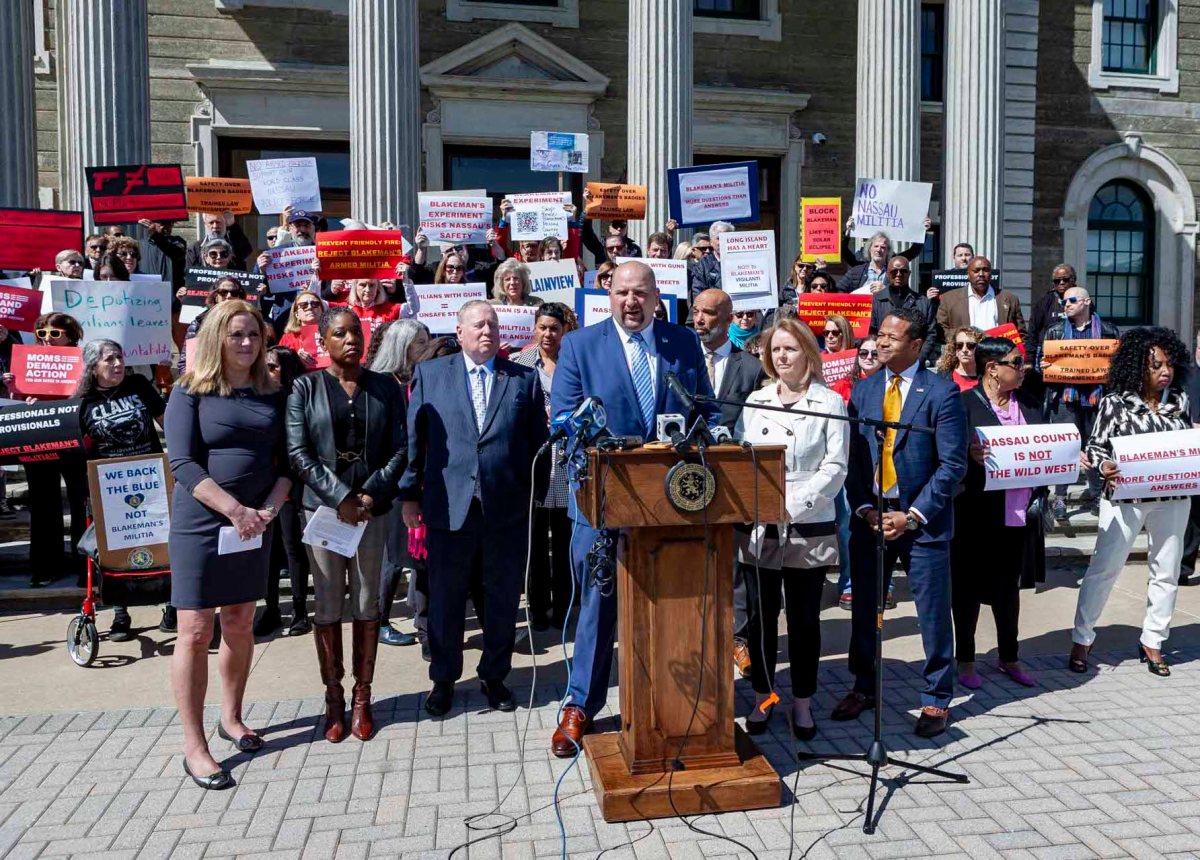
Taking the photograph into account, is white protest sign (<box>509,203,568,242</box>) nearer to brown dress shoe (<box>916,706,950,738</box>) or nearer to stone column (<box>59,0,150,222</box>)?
stone column (<box>59,0,150,222</box>)

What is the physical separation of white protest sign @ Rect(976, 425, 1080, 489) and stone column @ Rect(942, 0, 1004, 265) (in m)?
9.23

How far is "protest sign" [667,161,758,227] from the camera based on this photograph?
1100 cm

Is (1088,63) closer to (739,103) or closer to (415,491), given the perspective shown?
(739,103)

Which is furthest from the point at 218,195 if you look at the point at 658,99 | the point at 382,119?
the point at 658,99

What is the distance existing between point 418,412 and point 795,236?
13686 millimetres

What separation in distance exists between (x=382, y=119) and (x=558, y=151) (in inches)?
109

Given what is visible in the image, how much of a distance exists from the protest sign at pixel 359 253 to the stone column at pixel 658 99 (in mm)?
5193

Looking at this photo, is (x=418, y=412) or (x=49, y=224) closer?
(x=418, y=412)

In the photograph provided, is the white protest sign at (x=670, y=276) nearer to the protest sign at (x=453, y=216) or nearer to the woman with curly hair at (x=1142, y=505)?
the protest sign at (x=453, y=216)

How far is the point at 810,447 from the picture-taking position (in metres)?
4.95

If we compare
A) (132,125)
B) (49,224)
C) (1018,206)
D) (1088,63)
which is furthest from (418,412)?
(1088,63)

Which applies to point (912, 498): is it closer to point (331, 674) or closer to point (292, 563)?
point (331, 674)

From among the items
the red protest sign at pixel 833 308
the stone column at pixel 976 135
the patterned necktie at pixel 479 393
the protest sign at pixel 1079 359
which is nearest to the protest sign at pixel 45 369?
the patterned necktie at pixel 479 393

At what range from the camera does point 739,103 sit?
57.9 feet
